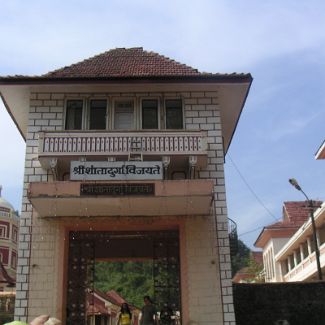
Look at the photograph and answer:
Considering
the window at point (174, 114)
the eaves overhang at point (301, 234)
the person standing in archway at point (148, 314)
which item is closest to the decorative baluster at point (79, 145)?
the window at point (174, 114)

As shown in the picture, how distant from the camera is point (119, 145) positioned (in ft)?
51.7

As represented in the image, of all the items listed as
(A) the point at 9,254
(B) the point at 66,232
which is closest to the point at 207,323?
(B) the point at 66,232

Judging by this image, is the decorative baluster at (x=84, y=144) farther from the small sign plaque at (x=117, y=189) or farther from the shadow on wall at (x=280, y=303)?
the shadow on wall at (x=280, y=303)

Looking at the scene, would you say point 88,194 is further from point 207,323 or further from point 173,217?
point 207,323

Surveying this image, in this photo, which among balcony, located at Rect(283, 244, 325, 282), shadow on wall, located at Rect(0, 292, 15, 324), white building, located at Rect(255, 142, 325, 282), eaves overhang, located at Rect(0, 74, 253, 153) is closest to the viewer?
eaves overhang, located at Rect(0, 74, 253, 153)

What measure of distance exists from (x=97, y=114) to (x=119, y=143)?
5.94 feet

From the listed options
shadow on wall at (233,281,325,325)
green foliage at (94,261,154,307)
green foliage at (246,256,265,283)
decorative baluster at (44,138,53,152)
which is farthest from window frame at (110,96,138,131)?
green foliage at (94,261,154,307)

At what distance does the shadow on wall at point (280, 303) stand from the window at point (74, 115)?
764 cm

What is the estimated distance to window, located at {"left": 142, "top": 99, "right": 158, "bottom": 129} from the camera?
16.9 metres

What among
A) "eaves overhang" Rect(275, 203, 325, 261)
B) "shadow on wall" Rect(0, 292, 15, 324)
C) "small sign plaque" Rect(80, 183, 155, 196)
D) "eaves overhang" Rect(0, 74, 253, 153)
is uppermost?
"eaves overhang" Rect(0, 74, 253, 153)

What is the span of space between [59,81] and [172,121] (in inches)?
147

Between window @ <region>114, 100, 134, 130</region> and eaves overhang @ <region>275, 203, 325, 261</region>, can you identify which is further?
eaves overhang @ <region>275, 203, 325, 261</region>

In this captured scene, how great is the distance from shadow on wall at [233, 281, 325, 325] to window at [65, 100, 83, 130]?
764cm

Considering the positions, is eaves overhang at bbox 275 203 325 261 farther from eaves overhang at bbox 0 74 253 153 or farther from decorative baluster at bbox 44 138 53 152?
decorative baluster at bbox 44 138 53 152
